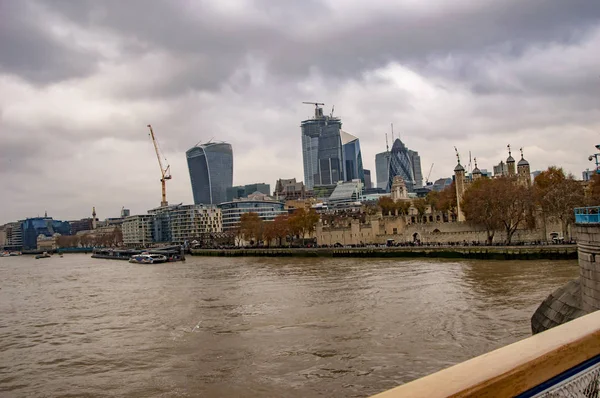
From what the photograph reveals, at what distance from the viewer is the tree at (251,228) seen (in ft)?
363

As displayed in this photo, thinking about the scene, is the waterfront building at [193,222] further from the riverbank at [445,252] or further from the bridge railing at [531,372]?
the bridge railing at [531,372]

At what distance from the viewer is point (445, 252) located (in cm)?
6394

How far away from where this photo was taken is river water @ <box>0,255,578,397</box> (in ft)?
55.7

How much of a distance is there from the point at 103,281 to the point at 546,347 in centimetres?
5966

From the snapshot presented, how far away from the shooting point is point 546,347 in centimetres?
310

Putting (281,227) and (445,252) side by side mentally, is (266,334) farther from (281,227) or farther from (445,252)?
(281,227)

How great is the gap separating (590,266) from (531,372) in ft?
45.2

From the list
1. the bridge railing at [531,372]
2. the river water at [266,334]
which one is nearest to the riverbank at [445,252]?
the river water at [266,334]

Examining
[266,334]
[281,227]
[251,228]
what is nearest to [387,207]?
[281,227]

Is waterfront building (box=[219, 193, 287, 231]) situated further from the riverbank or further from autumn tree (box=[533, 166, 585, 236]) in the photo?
autumn tree (box=[533, 166, 585, 236])

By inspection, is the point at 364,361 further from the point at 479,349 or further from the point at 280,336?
the point at 280,336

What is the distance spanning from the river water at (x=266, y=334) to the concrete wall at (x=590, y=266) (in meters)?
4.51

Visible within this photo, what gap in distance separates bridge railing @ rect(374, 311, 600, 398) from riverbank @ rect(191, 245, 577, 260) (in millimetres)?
51256

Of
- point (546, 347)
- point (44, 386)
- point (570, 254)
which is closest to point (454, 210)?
point (570, 254)
